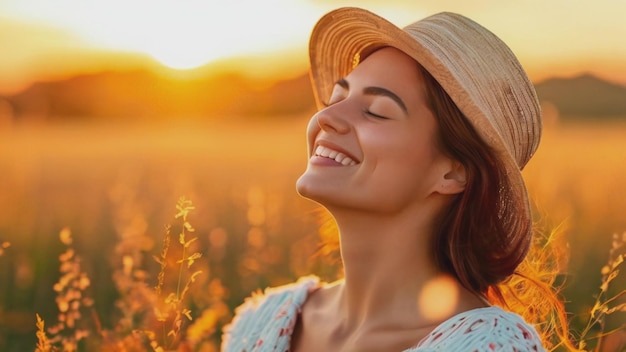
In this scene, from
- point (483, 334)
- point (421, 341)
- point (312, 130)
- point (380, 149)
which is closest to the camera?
point (483, 334)

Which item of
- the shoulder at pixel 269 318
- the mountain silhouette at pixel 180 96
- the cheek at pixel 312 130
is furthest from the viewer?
the mountain silhouette at pixel 180 96

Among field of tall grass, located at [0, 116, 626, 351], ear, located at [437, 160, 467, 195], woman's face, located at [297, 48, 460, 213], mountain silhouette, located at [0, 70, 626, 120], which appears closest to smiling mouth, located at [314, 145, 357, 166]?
woman's face, located at [297, 48, 460, 213]

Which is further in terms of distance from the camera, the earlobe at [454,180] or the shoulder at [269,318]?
the shoulder at [269,318]

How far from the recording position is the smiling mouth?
280 cm

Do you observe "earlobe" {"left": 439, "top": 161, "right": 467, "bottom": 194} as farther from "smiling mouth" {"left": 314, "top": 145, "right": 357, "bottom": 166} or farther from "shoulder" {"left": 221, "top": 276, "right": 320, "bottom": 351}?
"shoulder" {"left": 221, "top": 276, "right": 320, "bottom": 351}

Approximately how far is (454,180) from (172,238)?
3.37m

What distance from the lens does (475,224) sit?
2.86 meters

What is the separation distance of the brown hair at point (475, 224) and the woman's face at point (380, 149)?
5cm

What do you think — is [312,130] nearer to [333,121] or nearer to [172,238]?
[333,121]

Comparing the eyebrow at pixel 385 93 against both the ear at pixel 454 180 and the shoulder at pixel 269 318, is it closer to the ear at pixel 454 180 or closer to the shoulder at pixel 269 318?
the ear at pixel 454 180

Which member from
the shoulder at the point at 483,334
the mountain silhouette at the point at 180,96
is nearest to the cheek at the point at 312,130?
the shoulder at the point at 483,334

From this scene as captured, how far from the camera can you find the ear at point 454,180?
2.82 meters

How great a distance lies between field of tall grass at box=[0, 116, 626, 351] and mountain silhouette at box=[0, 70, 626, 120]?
217 cm

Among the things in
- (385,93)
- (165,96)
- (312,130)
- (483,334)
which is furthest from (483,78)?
(165,96)
